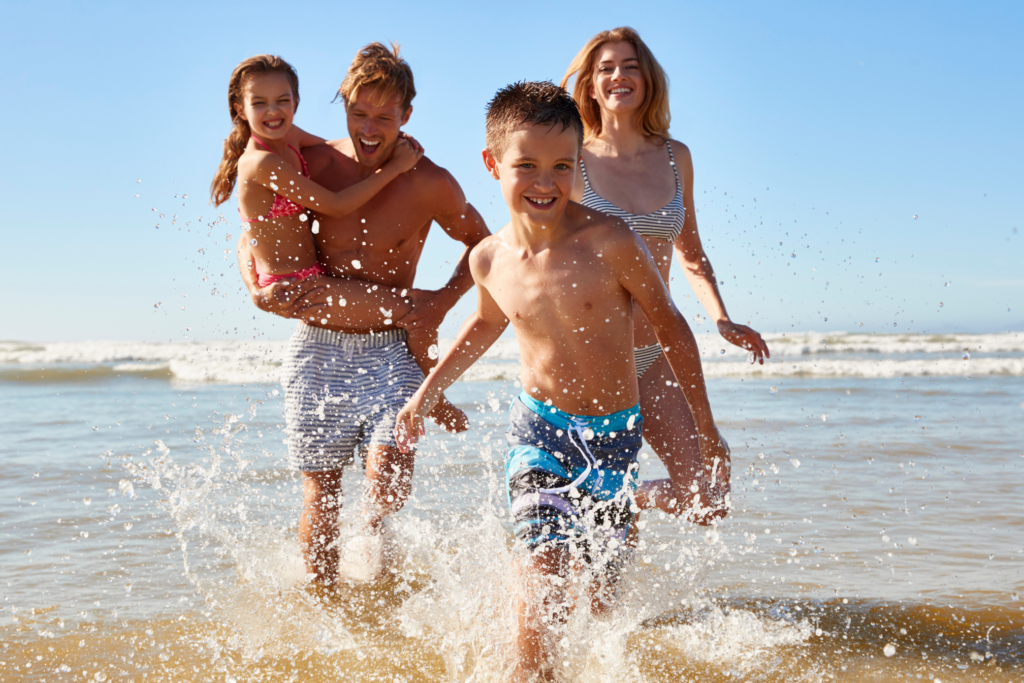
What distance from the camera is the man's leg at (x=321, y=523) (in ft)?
10.9

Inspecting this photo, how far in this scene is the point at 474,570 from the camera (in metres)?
3.03

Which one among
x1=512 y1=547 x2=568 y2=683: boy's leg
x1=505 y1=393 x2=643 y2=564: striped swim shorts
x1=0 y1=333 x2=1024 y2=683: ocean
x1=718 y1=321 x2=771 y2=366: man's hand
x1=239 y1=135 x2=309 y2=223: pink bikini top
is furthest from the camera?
x1=239 y1=135 x2=309 y2=223: pink bikini top

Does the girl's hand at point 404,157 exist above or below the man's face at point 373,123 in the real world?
below

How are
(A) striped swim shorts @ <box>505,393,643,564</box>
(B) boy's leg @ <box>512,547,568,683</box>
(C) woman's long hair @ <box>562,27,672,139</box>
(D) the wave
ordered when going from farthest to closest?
(D) the wave, (C) woman's long hair @ <box>562,27,672,139</box>, (A) striped swim shorts @ <box>505,393,643,564</box>, (B) boy's leg @ <box>512,547,568,683</box>

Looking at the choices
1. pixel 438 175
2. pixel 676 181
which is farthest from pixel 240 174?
pixel 676 181

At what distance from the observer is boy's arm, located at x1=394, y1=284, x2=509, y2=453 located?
2.80 meters

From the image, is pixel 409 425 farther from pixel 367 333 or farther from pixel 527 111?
pixel 527 111

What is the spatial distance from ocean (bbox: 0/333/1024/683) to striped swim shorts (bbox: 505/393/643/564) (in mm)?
332

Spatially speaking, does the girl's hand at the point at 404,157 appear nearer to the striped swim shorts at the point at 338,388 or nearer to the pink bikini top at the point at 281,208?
the pink bikini top at the point at 281,208

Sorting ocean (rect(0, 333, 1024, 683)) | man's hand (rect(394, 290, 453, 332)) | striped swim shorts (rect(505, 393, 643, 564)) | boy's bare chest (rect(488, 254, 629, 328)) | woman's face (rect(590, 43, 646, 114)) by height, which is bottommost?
ocean (rect(0, 333, 1024, 683))

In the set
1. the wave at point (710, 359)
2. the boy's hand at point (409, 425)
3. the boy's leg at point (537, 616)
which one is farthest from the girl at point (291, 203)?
the wave at point (710, 359)

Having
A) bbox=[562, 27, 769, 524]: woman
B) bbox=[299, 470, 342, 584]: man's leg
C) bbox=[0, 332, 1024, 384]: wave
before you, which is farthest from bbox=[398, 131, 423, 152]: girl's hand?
bbox=[0, 332, 1024, 384]: wave

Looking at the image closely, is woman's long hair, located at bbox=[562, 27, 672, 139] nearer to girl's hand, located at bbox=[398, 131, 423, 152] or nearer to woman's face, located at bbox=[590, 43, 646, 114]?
woman's face, located at bbox=[590, 43, 646, 114]

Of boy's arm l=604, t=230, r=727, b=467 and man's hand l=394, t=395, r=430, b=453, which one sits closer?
boy's arm l=604, t=230, r=727, b=467
